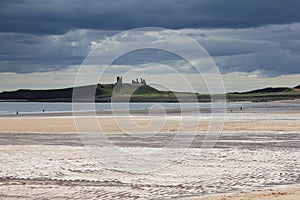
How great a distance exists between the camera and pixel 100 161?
2372 centimetres

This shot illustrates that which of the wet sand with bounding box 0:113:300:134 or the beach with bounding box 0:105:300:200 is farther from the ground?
the wet sand with bounding box 0:113:300:134

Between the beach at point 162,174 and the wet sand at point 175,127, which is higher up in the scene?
the wet sand at point 175,127

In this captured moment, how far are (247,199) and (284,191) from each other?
5.63 feet

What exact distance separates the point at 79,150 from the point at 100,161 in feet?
16.2

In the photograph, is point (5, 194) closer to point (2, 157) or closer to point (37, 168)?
point (37, 168)

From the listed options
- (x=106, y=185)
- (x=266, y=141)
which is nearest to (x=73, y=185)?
(x=106, y=185)

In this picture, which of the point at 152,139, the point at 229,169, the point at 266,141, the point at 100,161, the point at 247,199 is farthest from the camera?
the point at 152,139

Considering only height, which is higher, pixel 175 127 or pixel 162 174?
pixel 175 127

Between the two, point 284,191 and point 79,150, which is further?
point 79,150

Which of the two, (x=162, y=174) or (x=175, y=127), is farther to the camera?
(x=175, y=127)

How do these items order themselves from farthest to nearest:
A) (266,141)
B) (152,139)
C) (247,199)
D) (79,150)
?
(152,139) → (266,141) → (79,150) → (247,199)

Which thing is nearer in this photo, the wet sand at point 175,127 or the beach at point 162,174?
the beach at point 162,174

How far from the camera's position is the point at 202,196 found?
50.6ft

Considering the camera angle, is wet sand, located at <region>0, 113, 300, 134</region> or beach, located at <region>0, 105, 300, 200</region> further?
wet sand, located at <region>0, 113, 300, 134</region>
